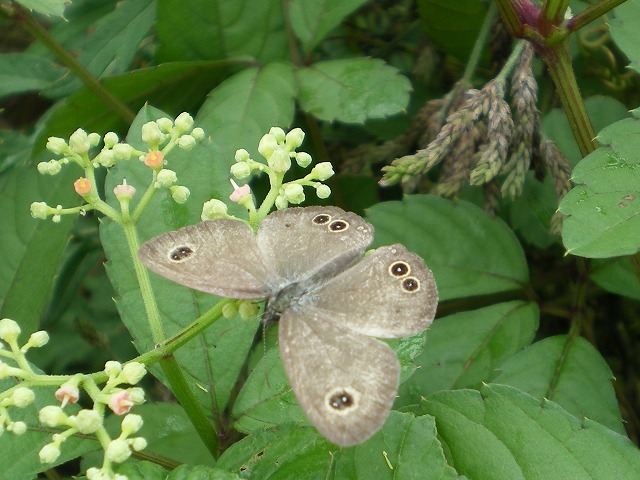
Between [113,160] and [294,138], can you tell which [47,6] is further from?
[294,138]

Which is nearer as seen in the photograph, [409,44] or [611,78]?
[611,78]

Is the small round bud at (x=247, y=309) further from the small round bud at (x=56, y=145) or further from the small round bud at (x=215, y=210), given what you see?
the small round bud at (x=56, y=145)

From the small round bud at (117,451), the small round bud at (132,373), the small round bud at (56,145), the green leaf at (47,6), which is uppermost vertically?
the green leaf at (47,6)

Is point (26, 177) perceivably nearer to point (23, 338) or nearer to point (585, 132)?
point (23, 338)

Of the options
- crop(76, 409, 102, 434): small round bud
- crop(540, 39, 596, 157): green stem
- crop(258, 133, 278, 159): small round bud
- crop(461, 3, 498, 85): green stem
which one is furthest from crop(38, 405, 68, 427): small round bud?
crop(461, 3, 498, 85): green stem

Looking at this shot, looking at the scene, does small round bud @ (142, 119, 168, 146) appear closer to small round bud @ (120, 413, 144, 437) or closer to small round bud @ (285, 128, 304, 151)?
small round bud @ (285, 128, 304, 151)

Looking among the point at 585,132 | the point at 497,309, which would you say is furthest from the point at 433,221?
the point at 585,132

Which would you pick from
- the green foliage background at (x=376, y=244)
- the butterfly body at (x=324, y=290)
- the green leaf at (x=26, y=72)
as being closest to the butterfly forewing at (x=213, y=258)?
the butterfly body at (x=324, y=290)
